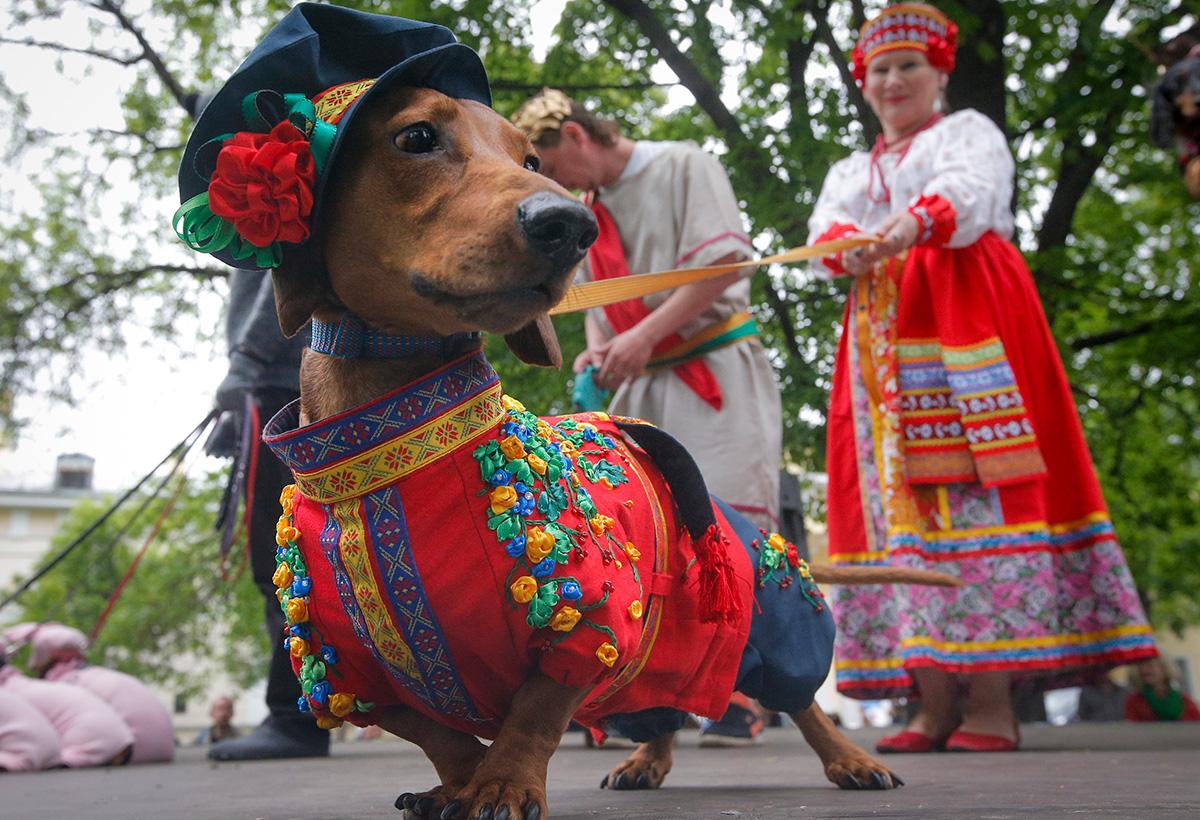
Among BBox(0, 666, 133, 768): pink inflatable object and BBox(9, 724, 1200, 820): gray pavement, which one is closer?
BBox(9, 724, 1200, 820): gray pavement

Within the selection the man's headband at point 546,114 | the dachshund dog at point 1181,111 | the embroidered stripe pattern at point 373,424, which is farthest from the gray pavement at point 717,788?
the dachshund dog at point 1181,111

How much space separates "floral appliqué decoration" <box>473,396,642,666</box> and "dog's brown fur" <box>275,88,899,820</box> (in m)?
0.16

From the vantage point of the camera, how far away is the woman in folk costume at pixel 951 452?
3924 mm

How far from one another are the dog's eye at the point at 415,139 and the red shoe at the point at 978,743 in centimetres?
320

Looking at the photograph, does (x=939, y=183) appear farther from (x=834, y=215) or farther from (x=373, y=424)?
(x=373, y=424)

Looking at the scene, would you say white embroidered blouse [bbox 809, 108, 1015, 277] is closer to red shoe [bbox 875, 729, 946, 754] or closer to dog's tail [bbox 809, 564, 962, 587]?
dog's tail [bbox 809, 564, 962, 587]

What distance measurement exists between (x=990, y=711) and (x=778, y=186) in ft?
16.2

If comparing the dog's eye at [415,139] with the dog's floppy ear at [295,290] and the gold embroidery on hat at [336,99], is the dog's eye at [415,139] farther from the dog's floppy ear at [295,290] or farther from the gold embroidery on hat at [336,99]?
the dog's floppy ear at [295,290]

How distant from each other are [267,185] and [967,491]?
318cm

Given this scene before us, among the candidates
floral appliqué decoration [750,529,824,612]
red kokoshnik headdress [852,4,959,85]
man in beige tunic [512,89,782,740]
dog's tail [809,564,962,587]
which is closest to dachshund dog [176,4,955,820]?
floral appliqué decoration [750,529,824,612]

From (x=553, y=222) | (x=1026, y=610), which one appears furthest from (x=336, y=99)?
(x=1026, y=610)

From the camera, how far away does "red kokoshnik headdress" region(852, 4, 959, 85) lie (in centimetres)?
439

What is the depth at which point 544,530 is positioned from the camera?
169 cm

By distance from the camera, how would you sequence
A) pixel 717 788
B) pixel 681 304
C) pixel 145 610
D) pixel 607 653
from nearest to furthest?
pixel 607 653
pixel 717 788
pixel 681 304
pixel 145 610
